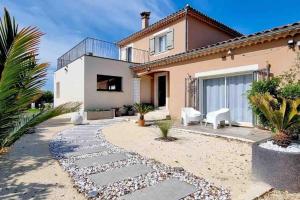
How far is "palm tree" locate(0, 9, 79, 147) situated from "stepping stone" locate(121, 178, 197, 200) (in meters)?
1.91

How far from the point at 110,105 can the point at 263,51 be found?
10.9m

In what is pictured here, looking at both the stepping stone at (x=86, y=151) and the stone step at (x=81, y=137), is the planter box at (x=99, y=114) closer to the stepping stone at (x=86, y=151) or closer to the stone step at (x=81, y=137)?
the stone step at (x=81, y=137)

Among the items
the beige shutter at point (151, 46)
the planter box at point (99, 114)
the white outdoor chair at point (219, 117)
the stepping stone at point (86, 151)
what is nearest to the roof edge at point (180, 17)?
the beige shutter at point (151, 46)

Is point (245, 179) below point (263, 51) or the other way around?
below

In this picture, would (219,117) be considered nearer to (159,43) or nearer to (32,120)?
(32,120)

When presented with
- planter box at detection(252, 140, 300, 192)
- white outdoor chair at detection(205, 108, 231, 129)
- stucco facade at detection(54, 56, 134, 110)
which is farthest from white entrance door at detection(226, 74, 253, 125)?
stucco facade at detection(54, 56, 134, 110)

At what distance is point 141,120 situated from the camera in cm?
1197

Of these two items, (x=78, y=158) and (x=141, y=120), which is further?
(x=141, y=120)

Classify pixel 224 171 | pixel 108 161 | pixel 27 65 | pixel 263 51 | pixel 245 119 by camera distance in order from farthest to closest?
pixel 245 119 < pixel 263 51 < pixel 108 161 < pixel 224 171 < pixel 27 65

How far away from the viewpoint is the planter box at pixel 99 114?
1506 centimetres

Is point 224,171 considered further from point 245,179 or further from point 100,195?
point 100,195

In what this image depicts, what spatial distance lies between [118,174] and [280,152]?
10.5ft

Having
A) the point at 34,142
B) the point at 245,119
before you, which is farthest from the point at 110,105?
the point at 245,119

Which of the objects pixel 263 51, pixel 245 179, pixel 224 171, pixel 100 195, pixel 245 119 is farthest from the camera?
pixel 245 119
